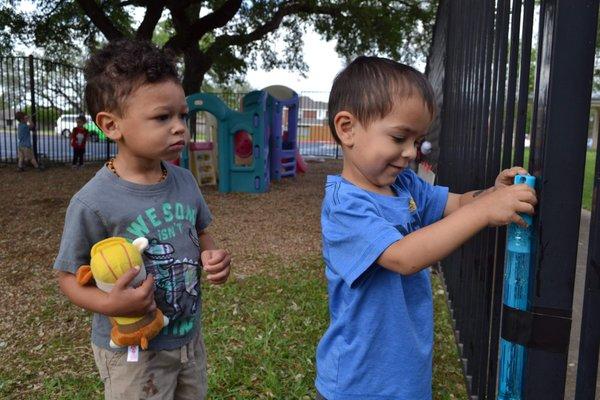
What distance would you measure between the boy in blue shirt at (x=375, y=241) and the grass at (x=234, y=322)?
4.59ft

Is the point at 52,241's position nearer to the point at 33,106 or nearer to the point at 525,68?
the point at 525,68

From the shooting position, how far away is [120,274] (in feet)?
5.15

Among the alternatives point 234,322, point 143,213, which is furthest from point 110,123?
point 234,322

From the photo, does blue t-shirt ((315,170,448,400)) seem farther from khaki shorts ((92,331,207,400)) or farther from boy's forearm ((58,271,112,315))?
boy's forearm ((58,271,112,315))

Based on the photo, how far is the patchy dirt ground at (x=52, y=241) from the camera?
3.62 meters

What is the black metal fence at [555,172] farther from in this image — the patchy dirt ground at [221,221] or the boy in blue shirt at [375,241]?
the patchy dirt ground at [221,221]

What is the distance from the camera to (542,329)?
117cm

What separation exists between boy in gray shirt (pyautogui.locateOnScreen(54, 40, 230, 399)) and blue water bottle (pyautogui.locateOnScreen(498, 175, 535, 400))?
0.96 meters

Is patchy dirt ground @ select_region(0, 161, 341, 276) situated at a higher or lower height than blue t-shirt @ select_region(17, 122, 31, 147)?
lower

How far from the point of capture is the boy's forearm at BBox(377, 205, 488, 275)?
4.01 feet

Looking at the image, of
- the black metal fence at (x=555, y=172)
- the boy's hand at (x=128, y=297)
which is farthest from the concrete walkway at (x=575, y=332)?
the boy's hand at (x=128, y=297)

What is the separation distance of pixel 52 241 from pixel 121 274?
503 centimetres

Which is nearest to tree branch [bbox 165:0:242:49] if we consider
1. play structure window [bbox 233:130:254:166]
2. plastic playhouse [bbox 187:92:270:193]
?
plastic playhouse [bbox 187:92:270:193]

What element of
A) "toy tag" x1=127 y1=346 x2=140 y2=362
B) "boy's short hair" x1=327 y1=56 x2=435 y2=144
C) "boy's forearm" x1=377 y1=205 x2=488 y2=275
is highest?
"boy's short hair" x1=327 y1=56 x2=435 y2=144
